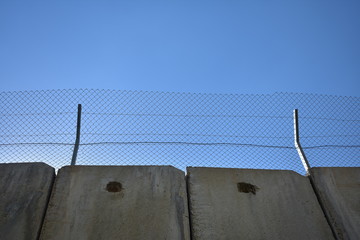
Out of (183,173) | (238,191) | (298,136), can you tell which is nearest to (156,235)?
(183,173)

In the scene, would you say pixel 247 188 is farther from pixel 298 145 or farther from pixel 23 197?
pixel 23 197

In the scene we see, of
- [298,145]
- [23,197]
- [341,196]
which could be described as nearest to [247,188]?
[341,196]

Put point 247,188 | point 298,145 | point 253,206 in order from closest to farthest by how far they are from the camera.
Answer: point 253,206 < point 247,188 < point 298,145

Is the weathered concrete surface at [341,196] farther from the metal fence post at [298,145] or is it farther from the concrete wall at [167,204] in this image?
the metal fence post at [298,145]

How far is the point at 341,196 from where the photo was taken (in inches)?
97.9

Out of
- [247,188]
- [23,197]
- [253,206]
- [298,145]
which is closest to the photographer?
[23,197]

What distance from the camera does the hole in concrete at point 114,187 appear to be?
223cm

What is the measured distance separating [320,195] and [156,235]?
1.38 m

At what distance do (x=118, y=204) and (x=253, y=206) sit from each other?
99 cm

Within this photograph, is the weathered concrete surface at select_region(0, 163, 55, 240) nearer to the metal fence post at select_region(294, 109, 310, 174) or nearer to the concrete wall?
the concrete wall

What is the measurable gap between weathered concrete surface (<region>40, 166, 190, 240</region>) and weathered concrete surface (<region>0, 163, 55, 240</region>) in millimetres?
65

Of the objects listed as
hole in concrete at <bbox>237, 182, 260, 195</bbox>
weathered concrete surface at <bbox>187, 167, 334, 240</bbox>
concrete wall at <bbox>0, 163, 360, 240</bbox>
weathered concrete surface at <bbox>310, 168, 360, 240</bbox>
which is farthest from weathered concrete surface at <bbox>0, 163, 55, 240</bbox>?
weathered concrete surface at <bbox>310, 168, 360, 240</bbox>

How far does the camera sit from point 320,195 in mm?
2475

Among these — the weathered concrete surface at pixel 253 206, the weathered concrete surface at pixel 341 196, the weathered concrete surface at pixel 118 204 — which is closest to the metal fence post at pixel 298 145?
the weathered concrete surface at pixel 341 196
